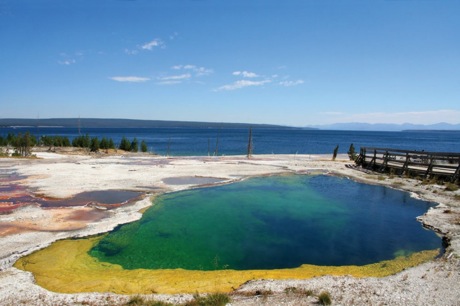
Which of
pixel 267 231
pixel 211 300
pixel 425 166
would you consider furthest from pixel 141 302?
pixel 425 166

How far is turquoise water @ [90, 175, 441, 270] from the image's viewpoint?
11.9 m

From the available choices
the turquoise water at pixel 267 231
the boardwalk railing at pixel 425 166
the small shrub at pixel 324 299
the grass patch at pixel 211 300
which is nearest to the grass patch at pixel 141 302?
the grass patch at pixel 211 300

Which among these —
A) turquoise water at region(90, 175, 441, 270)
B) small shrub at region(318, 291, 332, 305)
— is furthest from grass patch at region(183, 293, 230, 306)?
turquoise water at region(90, 175, 441, 270)

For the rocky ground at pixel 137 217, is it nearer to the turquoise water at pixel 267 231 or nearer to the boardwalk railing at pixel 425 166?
the turquoise water at pixel 267 231

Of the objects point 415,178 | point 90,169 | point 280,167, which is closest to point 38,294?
point 90,169

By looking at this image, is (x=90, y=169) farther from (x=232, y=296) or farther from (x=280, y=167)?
(x=232, y=296)

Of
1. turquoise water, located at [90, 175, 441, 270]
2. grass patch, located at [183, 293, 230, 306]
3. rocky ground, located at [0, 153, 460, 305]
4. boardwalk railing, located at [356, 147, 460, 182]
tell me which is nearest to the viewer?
grass patch, located at [183, 293, 230, 306]

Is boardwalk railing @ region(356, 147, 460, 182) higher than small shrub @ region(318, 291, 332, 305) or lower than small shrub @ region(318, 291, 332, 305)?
higher

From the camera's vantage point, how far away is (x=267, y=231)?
49.2 feet

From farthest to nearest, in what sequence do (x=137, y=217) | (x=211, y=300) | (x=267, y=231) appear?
(x=137, y=217) → (x=267, y=231) → (x=211, y=300)

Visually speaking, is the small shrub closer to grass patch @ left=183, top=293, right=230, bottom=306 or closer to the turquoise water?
grass patch @ left=183, top=293, right=230, bottom=306

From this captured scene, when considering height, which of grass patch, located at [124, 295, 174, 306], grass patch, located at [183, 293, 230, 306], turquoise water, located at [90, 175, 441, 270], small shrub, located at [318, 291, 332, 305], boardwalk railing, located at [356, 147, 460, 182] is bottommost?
turquoise water, located at [90, 175, 441, 270]

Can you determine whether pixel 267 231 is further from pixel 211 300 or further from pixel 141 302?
pixel 141 302

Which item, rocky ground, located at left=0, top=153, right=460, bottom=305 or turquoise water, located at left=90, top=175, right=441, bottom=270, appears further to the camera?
turquoise water, located at left=90, top=175, right=441, bottom=270
